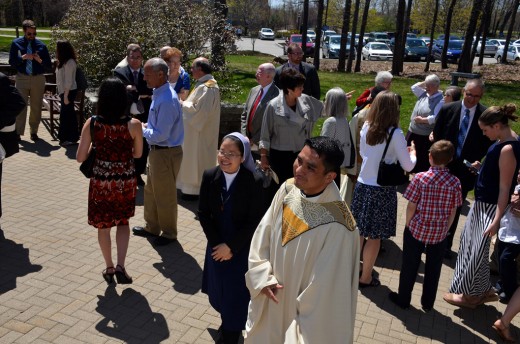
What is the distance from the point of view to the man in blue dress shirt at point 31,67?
9.38 m

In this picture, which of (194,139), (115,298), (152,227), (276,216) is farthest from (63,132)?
(276,216)

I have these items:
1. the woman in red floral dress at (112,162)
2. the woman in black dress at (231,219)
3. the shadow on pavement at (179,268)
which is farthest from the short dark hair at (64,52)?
the woman in black dress at (231,219)

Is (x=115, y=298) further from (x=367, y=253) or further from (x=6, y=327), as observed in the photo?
(x=367, y=253)

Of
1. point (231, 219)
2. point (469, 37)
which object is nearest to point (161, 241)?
point (231, 219)

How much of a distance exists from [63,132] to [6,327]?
5.61 m

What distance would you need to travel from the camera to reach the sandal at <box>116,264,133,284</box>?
508cm

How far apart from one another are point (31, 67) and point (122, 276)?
578cm

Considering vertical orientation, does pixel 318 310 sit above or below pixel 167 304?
above

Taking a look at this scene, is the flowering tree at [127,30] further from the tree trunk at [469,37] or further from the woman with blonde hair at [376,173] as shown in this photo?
the tree trunk at [469,37]

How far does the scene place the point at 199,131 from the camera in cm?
741

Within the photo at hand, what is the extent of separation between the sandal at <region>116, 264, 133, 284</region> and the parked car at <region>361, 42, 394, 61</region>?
94.8ft

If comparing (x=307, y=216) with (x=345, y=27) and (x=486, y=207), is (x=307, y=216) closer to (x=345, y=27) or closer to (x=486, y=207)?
(x=486, y=207)

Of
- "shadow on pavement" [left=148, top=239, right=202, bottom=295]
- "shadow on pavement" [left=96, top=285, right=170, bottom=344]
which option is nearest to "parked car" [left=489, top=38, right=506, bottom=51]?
"shadow on pavement" [left=148, top=239, right=202, bottom=295]

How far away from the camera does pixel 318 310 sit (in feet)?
9.82
